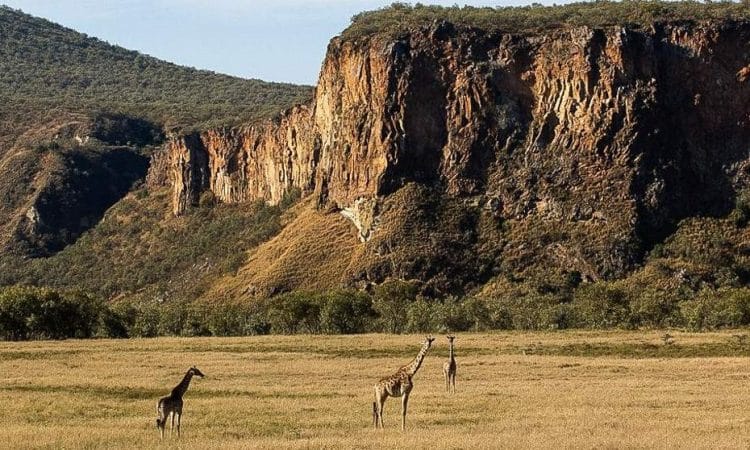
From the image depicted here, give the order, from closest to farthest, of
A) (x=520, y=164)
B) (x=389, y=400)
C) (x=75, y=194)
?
(x=389, y=400), (x=520, y=164), (x=75, y=194)

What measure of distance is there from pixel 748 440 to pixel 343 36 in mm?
108643

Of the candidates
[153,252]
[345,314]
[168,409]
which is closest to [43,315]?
[345,314]

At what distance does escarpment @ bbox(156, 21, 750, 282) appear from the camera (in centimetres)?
11975

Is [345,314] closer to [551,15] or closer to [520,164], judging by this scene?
[520,164]

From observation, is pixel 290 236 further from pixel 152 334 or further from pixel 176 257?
pixel 152 334

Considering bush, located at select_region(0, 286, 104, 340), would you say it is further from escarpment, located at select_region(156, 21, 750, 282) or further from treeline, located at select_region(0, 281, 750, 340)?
escarpment, located at select_region(156, 21, 750, 282)

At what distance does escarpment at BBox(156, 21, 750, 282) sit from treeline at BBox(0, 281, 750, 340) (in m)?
13.0

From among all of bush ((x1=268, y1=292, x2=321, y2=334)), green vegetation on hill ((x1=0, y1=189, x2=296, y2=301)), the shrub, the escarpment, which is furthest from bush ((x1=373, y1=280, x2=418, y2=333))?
green vegetation on hill ((x1=0, y1=189, x2=296, y2=301))

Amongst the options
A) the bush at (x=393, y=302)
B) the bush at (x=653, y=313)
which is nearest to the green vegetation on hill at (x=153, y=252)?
the bush at (x=393, y=302)

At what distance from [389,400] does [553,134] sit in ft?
284

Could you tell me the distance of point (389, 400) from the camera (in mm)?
40875

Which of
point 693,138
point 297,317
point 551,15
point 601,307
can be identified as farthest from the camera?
point 551,15

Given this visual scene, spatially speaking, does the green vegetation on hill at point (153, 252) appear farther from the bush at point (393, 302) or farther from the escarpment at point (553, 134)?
the bush at point (393, 302)

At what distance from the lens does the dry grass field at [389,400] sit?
104 feet
